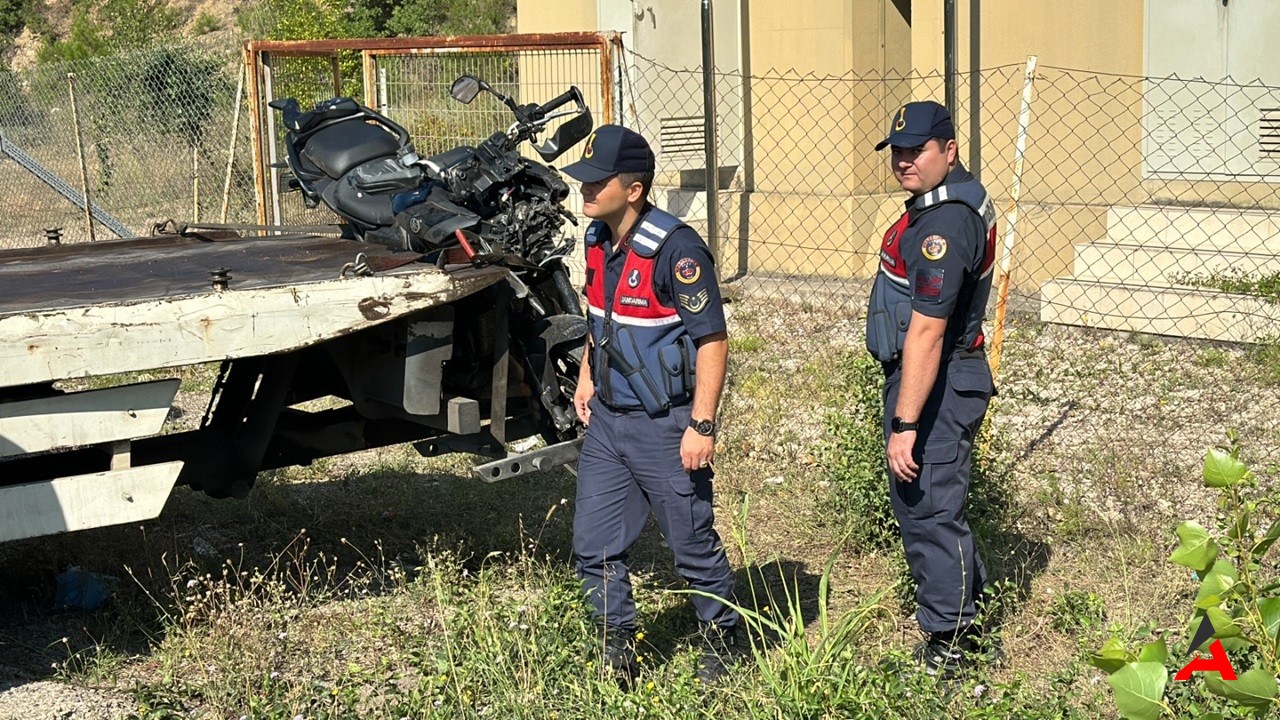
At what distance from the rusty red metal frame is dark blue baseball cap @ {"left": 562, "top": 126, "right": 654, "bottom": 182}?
5116 millimetres

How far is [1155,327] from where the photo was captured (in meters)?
8.43

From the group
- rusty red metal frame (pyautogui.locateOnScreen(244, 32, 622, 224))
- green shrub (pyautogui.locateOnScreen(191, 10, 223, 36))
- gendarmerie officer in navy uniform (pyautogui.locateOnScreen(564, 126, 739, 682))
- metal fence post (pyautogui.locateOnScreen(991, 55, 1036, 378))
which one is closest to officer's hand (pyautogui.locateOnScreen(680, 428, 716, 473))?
gendarmerie officer in navy uniform (pyautogui.locateOnScreen(564, 126, 739, 682))

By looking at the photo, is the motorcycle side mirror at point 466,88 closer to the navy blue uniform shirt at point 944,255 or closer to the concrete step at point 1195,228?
the navy blue uniform shirt at point 944,255

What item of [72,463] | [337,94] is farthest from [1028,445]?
[337,94]

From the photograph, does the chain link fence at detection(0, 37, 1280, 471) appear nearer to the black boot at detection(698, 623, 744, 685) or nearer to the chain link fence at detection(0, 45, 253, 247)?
the chain link fence at detection(0, 45, 253, 247)

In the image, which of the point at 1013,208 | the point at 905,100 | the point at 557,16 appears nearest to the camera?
the point at 1013,208

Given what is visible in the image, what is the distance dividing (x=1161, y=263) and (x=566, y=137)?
5278 millimetres

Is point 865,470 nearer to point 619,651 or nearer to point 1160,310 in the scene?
point 619,651

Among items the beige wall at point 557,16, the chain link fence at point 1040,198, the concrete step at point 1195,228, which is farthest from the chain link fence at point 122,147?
the concrete step at point 1195,228

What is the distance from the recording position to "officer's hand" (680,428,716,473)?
397cm

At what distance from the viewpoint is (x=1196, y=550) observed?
194cm

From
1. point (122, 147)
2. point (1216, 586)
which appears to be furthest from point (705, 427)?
point (122, 147)

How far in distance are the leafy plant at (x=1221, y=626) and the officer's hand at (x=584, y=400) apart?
2356 millimetres

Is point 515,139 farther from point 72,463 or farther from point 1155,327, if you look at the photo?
point 1155,327
